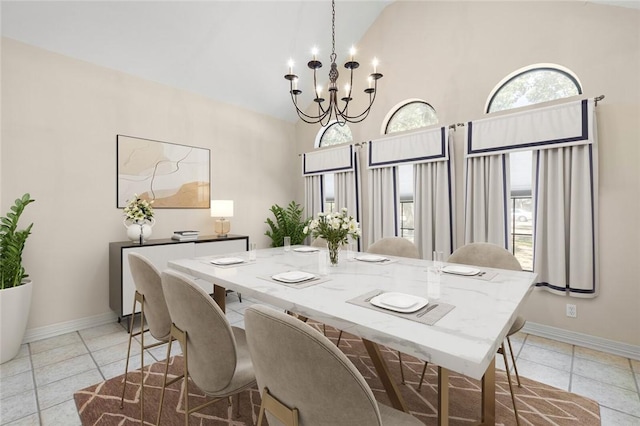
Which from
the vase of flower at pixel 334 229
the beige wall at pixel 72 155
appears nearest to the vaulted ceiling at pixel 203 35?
the beige wall at pixel 72 155

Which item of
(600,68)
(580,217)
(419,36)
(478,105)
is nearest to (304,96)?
(419,36)

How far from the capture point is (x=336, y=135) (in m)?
4.84

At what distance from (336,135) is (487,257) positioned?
10.6 ft

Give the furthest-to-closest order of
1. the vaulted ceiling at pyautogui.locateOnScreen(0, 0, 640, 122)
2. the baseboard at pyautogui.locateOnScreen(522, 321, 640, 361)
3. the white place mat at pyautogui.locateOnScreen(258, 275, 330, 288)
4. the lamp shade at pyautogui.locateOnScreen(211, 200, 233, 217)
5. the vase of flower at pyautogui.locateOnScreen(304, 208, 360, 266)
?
the lamp shade at pyautogui.locateOnScreen(211, 200, 233, 217) < the vaulted ceiling at pyautogui.locateOnScreen(0, 0, 640, 122) < the baseboard at pyautogui.locateOnScreen(522, 321, 640, 361) < the vase of flower at pyautogui.locateOnScreen(304, 208, 360, 266) < the white place mat at pyautogui.locateOnScreen(258, 275, 330, 288)

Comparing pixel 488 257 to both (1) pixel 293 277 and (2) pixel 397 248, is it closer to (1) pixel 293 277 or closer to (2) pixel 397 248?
(2) pixel 397 248

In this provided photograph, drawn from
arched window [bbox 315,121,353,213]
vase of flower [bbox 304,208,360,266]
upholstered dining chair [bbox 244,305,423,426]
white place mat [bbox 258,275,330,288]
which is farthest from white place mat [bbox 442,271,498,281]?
arched window [bbox 315,121,353,213]

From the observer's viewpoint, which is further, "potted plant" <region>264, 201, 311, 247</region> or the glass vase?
"potted plant" <region>264, 201, 311, 247</region>

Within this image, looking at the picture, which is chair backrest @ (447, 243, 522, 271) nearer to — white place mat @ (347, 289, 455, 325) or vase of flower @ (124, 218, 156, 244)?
white place mat @ (347, 289, 455, 325)

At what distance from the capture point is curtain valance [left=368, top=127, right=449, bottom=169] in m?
3.42

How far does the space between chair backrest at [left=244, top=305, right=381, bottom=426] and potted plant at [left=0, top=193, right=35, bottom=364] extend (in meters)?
2.73

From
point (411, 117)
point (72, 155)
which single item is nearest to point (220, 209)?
point (72, 155)

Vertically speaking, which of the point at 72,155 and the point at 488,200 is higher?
the point at 72,155

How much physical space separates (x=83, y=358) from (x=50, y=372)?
233mm

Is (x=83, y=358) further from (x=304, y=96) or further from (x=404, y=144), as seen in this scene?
(x=304, y=96)
